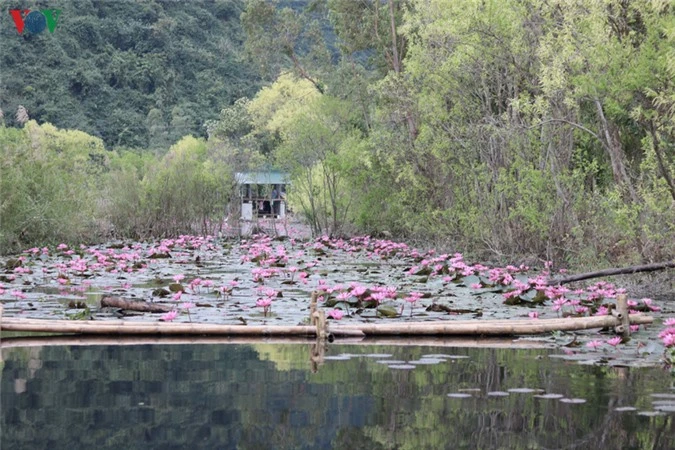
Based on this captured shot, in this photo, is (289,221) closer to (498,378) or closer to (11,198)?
(11,198)

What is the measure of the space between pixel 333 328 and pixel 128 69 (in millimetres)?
56333

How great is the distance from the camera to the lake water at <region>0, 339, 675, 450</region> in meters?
5.14

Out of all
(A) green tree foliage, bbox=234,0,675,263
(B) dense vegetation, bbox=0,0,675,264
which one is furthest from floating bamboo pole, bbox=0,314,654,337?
(B) dense vegetation, bbox=0,0,675,264

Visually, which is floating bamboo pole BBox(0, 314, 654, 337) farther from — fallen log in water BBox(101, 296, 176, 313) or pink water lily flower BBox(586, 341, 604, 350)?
fallen log in water BBox(101, 296, 176, 313)

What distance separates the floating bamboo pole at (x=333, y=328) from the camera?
8.76 meters

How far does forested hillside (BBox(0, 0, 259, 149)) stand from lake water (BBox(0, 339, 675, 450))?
51028mm

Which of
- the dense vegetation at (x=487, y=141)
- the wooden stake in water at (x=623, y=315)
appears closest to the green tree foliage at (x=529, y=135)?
the dense vegetation at (x=487, y=141)

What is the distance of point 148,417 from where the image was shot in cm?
559

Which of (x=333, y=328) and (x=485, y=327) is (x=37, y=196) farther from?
(x=485, y=327)

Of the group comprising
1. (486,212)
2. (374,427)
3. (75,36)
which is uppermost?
(75,36)

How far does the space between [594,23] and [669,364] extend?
6297 mm

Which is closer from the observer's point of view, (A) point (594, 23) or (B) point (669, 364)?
(B) point (669, 364)

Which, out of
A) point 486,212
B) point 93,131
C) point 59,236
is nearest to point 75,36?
point 93,131

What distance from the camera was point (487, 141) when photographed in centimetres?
1816
